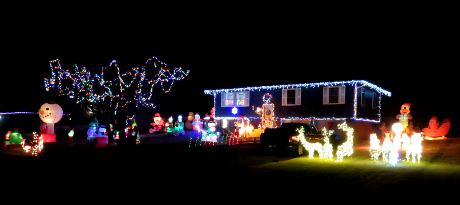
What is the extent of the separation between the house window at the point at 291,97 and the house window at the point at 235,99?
3332mm

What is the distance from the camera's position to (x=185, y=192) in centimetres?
895

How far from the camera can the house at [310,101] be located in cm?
3011

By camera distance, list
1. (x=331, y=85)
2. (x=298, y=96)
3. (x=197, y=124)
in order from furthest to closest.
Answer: (x=197, y=124)
(x=298, y=96)
(x=331, y=85)

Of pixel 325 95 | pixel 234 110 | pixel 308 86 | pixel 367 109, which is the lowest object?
pixel 234 110

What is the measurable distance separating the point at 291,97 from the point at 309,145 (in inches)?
624

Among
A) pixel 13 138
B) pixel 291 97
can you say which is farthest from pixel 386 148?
pixel 13 138

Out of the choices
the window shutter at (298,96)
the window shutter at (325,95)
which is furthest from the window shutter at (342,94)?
the window shutter at (298,96)

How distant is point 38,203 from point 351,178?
719 cm

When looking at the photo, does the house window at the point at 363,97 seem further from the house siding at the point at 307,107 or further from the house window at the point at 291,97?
the house window at the point at 291,97

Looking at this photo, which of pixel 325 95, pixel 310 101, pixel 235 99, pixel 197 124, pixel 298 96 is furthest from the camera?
pixel 197 124

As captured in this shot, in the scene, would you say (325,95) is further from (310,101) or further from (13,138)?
(13,138)

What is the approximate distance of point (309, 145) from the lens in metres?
17.4

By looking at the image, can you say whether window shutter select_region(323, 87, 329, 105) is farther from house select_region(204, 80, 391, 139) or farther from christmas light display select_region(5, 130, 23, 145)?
christmas light display select_region(5, 130, 23, 145)

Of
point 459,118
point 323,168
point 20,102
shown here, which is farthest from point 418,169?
point 20,102
